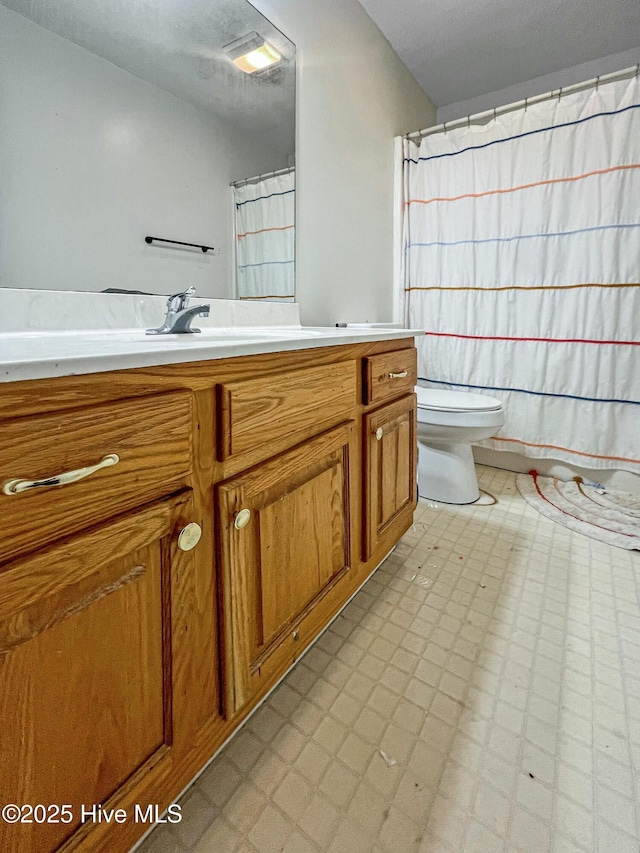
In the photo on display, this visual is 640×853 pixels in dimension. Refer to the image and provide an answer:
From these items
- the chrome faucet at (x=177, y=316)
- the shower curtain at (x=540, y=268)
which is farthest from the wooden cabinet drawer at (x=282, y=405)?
the shower curtain at (x=540, y=268)

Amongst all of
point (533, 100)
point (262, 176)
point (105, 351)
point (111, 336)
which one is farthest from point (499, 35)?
point (105, 351)

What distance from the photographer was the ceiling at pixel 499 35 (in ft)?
6.02

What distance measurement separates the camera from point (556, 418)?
208 cm

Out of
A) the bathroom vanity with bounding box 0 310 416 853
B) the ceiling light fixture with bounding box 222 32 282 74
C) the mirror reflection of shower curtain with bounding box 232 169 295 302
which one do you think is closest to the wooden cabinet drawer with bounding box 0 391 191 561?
the bathroom vanity with bounding box 0 310 416 853

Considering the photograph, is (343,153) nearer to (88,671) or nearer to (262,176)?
(262,176)

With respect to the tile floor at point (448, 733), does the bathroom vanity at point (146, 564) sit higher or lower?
higher

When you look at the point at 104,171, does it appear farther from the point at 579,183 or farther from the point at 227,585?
the point at 579,183

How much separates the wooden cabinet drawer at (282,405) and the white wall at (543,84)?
2.38 m

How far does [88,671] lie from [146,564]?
13cm

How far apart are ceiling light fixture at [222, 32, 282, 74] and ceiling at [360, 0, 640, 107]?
0.78 m

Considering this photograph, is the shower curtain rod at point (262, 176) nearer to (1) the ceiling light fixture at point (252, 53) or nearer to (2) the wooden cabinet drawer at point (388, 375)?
(1) the ceiling light fixture at point (252, 53)

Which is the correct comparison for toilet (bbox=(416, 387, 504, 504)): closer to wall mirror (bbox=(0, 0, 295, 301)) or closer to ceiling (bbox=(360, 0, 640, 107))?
wall mirror (bbox=(0, 0, 295, 301))

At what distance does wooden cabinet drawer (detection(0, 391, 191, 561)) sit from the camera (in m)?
0.43

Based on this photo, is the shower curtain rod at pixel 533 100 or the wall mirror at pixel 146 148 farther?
the shower curtain rod at pixel 533 100
